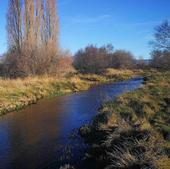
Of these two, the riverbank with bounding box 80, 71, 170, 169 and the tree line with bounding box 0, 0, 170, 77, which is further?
the tree line with bounding box 0, 0, 170, 77

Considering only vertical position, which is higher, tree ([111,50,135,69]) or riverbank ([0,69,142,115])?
tree ([111,50,135,69])

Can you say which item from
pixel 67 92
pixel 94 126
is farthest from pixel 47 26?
pixel 94 126

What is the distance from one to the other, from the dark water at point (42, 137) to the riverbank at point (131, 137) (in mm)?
657

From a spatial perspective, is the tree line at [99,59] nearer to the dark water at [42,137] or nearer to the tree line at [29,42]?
the tree line at [29,42]

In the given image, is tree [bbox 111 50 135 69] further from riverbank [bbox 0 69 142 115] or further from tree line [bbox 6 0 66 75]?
riverbank [bbox 0 69 142 115]

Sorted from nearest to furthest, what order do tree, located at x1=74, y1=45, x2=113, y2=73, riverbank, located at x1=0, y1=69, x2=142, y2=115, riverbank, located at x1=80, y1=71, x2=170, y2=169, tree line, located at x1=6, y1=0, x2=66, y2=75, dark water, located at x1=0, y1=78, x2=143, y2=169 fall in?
riverbank, located at x1=80, y1=71, x2=170, y2=169 → dark water, located at x1=0, y1=78, x2=143, y2=169 → riverbank, located at x1=0, y1=69, x2=142, y2=115 → tree line, located at x1=6, y1=0, x2=66, y2=75 → tree, located at x1=74, y1=45, x2=113, y2=73

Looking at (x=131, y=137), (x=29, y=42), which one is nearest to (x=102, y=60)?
(x=29, y=42)

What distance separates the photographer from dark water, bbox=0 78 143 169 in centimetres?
1005

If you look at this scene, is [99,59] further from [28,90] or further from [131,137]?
[131,137]

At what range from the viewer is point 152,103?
50.9 feet

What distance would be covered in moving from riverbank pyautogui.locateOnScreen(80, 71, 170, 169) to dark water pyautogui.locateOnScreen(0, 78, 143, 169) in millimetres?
657

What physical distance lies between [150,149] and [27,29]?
32648mm

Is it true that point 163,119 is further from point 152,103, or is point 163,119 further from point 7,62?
point 7,62

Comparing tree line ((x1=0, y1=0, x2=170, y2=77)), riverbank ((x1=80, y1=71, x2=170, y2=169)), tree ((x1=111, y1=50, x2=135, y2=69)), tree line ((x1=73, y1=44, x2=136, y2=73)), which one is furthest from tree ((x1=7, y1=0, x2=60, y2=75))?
tree ((x1=111, y1=50, x2=135, y2=69))
